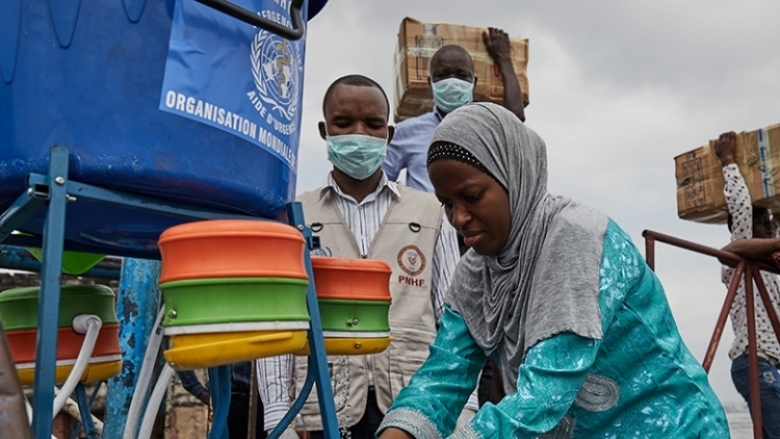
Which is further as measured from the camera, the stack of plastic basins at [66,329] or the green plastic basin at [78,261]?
the green plastic basin at [78,261]

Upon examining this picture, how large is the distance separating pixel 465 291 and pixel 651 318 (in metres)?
0.49

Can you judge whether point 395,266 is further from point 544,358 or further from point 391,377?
point 544,358

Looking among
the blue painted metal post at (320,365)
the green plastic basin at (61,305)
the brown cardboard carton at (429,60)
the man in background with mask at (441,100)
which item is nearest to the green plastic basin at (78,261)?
the green plastic basin at (61,305)

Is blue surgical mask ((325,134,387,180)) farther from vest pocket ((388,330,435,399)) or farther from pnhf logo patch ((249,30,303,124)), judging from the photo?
pnhf logo patch ((249,30,303,124))

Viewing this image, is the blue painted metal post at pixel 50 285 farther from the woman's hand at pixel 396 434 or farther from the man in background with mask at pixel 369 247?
the man in background with mask at pixel 369 247

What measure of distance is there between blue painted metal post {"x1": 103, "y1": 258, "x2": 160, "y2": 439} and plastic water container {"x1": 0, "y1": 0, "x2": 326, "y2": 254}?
4.81 feet

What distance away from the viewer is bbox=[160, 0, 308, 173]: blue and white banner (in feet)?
6.16

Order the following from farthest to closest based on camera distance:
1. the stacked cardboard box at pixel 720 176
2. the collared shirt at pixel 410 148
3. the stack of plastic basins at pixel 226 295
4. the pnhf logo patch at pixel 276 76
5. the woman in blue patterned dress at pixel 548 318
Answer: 1. the stacked cardboard box at pixel 720 176
2. the collared shirt at pixel 410 148
3. the pnhf logo patch at pixel 276 76
4. the woman in blue patterned dress at pixel 548 318
5. the stack of plastic basins at pixel 226 295

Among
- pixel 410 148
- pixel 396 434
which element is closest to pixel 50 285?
pixel 396 434

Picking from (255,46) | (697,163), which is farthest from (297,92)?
(697,163)

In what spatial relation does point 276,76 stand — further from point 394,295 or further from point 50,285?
point 394,295

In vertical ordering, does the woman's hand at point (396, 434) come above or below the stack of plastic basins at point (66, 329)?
below

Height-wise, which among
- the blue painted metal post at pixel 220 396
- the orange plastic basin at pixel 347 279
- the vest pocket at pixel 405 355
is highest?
the orange plastic basin at pixel 347 279

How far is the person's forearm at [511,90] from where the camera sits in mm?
5039
